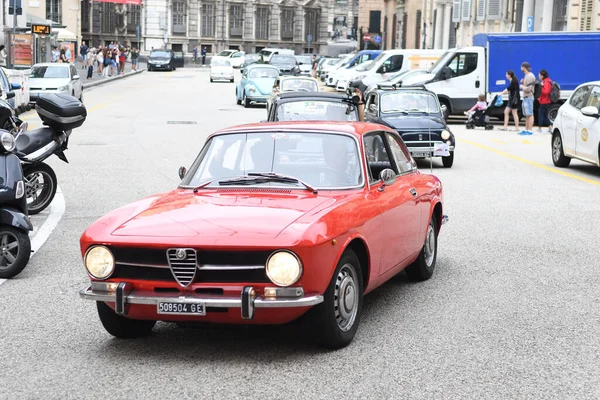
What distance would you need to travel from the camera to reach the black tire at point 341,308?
20.6 ft

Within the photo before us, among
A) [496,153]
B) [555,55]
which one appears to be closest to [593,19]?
[555,55]

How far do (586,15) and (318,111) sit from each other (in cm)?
2609

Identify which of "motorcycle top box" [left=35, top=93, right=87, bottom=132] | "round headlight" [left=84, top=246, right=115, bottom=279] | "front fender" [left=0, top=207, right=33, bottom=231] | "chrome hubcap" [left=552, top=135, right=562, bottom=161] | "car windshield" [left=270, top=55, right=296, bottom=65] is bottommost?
"car windshield" [left=270, top=55, right=296, bottom=65]

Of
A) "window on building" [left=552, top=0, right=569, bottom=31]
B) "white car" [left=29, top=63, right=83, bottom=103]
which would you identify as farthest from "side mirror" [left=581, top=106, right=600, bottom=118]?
"window on building" [left=552, top=0, right=569, bottom=31]

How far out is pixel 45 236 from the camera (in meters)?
11.1

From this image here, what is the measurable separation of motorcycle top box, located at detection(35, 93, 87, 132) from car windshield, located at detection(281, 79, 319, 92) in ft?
47.0

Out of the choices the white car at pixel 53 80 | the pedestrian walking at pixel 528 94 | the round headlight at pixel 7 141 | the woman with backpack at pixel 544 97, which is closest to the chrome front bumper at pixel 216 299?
the round headlight at pixel 7 141

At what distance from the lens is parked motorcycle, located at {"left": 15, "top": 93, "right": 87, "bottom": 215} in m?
12.4

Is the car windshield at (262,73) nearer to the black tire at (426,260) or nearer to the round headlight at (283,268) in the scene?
the black tire at (426,260)

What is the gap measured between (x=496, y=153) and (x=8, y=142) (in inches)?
585

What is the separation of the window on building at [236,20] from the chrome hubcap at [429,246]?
364ft

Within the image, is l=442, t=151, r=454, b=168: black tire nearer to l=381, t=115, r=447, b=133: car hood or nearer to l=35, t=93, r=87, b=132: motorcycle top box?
l=381, t=115, r=447, b=133: car hood

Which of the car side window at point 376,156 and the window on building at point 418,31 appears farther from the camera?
the window on building at point 418,31

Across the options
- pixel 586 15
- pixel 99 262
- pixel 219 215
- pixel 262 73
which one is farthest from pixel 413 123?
pixel 586 15
